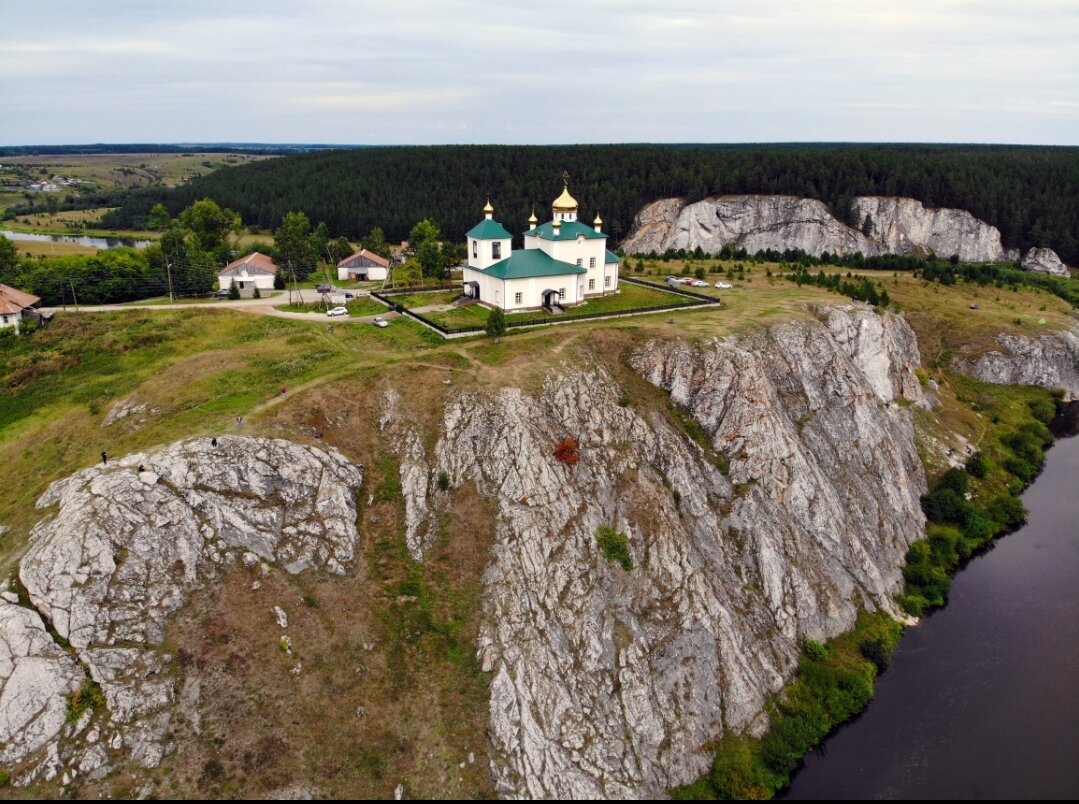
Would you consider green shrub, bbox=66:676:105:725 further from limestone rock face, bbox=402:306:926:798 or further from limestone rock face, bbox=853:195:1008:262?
limestone rock face, bbox=853:195:1008:262

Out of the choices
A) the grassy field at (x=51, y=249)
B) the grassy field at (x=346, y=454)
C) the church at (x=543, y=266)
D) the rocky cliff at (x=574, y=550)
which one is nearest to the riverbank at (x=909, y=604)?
the rocky cliff at (x=574, y=550)

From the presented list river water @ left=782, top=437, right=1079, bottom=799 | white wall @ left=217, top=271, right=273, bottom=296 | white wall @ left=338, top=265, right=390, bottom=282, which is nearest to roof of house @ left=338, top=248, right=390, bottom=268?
white wall @ left=338, top=265, right=390, bottom=282

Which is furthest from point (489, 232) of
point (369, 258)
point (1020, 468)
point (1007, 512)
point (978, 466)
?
point (1020, 468)

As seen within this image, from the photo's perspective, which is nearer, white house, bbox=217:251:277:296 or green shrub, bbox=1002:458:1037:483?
green shrub, bbox=1002:458:1037:483

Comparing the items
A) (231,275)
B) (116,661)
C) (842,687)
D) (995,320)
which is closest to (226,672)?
(116,661)

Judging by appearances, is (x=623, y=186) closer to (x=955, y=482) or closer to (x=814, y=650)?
(x=955, y=482)

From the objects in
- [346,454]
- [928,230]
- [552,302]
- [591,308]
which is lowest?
[346,454]
